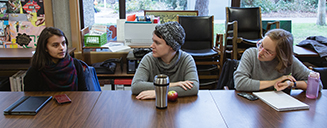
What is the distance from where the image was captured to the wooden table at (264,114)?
1273 millimetres

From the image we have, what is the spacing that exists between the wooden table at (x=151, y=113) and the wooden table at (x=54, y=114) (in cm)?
5

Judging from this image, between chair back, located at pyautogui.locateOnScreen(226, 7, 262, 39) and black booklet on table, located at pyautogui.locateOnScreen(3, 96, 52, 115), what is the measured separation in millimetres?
2754

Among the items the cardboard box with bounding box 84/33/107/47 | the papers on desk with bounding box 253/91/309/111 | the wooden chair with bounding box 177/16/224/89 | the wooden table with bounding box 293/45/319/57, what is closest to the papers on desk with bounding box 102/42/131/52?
the cardboard box with bounding box 84/33/107/47

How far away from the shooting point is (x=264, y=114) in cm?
138

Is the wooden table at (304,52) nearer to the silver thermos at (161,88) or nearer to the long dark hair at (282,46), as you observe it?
the long dark hair at (282,46)

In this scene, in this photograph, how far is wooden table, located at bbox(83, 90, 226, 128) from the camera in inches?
49.5

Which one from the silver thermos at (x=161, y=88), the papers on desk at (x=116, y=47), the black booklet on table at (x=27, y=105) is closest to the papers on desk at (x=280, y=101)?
the silver thermos at (x=161, y=88)

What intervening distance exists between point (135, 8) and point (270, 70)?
2.47 m

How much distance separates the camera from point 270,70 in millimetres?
1873

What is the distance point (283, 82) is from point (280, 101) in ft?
0.80

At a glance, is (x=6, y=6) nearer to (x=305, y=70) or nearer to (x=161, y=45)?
(x=161, y=45)

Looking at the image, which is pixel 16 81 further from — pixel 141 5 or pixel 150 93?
pixel 150 93

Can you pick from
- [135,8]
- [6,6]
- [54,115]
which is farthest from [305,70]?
[6,6]

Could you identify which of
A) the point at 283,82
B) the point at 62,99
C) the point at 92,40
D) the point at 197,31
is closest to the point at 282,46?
the point at 283,82
